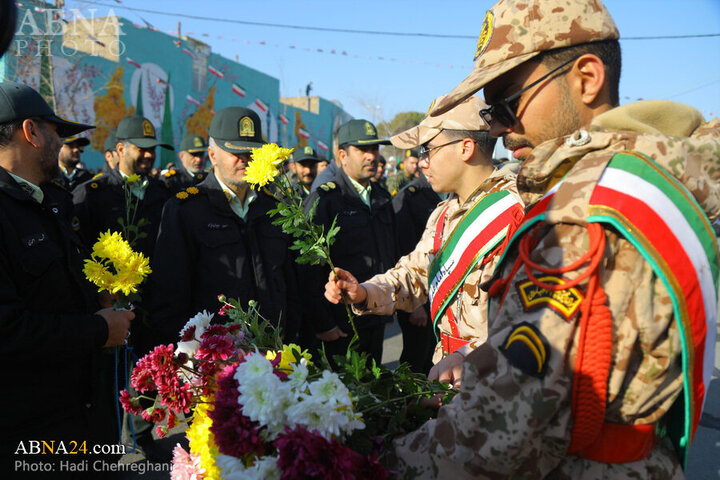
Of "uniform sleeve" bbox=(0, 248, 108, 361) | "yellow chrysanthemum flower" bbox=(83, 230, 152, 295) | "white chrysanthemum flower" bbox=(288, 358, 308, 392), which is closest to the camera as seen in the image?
"white chrysanthemum flower" bbox=(288, 358, 308, 392)

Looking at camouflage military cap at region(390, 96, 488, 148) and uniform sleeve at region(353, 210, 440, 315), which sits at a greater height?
camouflage military cap at region(390, 96, 488, 148)

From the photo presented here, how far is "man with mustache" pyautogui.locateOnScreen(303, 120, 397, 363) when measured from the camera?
4.42 meters

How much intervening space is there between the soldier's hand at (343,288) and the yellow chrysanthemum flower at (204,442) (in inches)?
32.2

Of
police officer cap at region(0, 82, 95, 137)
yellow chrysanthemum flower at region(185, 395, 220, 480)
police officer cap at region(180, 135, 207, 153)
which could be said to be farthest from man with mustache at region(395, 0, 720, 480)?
police officer cap at region(180, 135, 207, 153)

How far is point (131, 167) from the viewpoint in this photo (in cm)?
586

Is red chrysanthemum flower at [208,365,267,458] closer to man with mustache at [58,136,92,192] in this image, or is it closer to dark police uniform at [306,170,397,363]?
dark police uniform at [306,170,397,363]

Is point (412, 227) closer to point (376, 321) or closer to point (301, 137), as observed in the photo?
point (376, 321)

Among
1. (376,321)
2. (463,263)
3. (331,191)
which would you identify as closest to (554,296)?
(463,263)

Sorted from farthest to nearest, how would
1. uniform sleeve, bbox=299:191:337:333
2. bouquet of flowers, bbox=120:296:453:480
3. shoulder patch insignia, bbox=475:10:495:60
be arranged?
1. uniform sleeve, bbox=299:191:337:333
2. shoulder patch insignia, bbox=475:10:495:60
3. bouquet of flowers, bbox=120:296:453:480

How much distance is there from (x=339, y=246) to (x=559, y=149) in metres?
3.39

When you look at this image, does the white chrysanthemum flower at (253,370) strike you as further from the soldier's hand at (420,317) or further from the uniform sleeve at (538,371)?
the soldier's hand at (420,317)

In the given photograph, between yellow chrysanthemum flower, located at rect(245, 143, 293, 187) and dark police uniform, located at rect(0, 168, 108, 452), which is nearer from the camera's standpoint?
yellow chrysanthemum flower, located at rect(245, 143, 293, 187)

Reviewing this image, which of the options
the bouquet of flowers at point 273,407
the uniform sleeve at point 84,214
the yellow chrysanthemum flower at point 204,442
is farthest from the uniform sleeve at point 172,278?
the uniform sleeve at point 84,214

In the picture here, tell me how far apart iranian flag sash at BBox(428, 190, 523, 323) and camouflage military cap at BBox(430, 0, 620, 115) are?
937mm
